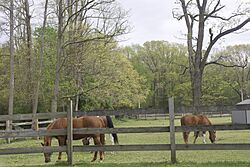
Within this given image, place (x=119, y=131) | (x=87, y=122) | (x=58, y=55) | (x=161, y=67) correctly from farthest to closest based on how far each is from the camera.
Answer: (x=161, y=67) < (x=58, y=55) < (x=87, y=122) < (x=119, y=131)

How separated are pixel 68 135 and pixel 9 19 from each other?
19.1 m

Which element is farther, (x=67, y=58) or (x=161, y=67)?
(x=161, y=67)

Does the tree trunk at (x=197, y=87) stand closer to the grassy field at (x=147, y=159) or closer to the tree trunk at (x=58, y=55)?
the tree trunk at (x=58, y=55)

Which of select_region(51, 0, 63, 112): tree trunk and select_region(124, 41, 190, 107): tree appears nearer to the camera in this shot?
select_region(51, 0, 63, 112): tree trunk

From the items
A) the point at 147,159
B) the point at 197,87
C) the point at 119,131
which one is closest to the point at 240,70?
the point at 197,87

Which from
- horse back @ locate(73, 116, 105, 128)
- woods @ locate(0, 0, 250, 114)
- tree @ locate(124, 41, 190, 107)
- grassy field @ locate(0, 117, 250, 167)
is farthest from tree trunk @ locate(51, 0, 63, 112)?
tree @ locate(124, 41, 190, 107)

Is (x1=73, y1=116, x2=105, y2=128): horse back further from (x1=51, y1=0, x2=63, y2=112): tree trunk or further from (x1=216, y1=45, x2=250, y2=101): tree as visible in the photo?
(x1=216, y1=45, x2=250, y2=101): tree

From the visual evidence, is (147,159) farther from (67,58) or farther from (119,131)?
(67,58)

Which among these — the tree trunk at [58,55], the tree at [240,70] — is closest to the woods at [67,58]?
the tree trunk at [58,55]

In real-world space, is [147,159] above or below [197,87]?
below

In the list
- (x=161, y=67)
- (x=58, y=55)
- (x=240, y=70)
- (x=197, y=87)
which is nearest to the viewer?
(x=58, y=55)

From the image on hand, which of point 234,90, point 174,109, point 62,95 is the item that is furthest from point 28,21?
point 234,90

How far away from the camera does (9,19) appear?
27500mm

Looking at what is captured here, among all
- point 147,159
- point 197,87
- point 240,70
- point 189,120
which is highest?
point 240,70
